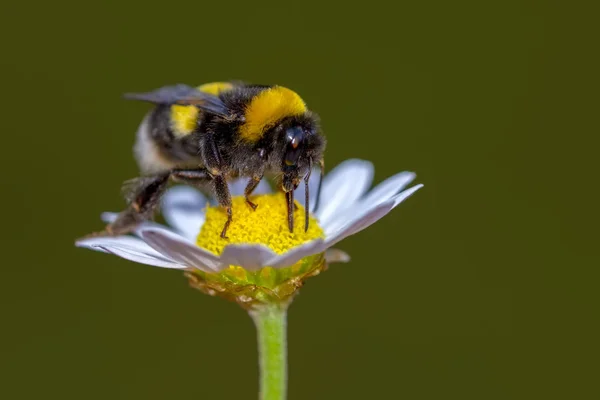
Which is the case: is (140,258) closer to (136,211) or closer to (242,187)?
(136,211)

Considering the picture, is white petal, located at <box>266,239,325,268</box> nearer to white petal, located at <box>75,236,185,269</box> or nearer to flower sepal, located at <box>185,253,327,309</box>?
flower sepal, located at <box>185,253,327,309</box>

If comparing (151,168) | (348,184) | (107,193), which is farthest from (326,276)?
(151,168)

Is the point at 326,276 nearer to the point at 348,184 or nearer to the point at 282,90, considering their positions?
the point at 348,184

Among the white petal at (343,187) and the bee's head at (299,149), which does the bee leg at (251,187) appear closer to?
the bee's head at (299,149)

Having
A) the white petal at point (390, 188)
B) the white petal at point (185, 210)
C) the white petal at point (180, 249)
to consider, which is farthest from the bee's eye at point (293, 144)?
the white petal at point (185, 210)

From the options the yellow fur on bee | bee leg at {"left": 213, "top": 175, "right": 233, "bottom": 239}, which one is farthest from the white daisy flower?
the yellow fur on bee

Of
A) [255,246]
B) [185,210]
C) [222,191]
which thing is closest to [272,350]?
[255,246]

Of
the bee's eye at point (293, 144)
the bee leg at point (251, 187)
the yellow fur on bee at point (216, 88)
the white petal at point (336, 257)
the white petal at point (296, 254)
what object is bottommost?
the white petal at point (296, 254)
